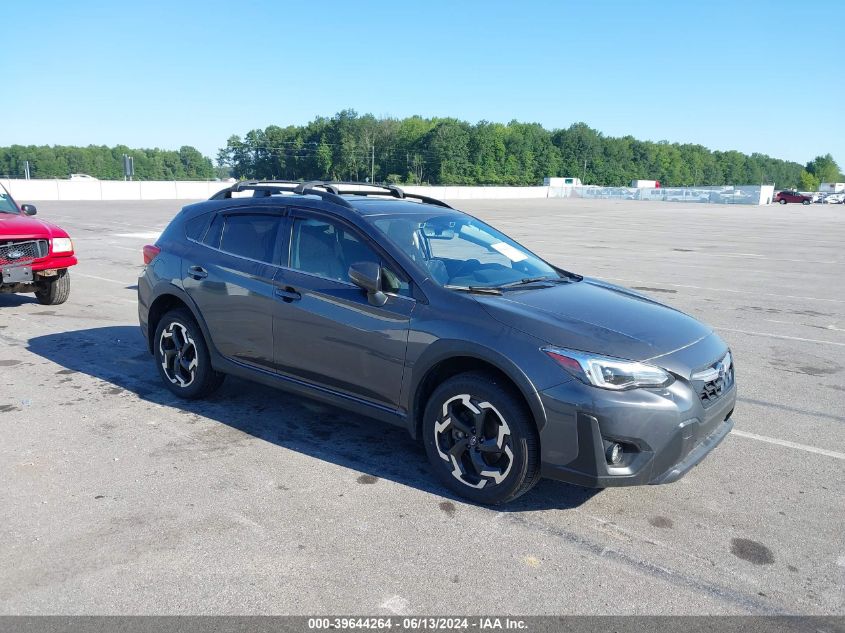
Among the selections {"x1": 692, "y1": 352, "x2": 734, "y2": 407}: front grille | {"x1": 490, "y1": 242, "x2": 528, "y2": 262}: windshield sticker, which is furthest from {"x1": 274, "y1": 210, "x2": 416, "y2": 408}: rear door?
{"x1": 692, "y1": 352, "x2": 734, "y2": 407}: front grille

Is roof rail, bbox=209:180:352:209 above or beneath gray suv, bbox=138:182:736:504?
above

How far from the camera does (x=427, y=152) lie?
13650 cm

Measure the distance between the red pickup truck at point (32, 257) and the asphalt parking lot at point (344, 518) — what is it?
2.58 m

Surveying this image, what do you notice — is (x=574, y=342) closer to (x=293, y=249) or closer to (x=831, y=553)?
(x=831, y=553)

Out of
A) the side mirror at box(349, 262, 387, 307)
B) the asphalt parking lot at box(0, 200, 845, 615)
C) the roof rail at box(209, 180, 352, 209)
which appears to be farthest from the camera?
the roof rail at box(209, 180, 352, 209)

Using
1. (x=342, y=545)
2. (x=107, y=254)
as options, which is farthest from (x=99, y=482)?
(x=107, y=254)

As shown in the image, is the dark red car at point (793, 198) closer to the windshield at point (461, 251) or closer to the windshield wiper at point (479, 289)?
the windshield at point (461, 251)

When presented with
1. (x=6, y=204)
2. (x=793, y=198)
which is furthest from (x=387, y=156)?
(x=6, y=204)

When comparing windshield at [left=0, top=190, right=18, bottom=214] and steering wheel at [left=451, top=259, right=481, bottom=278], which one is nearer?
steering wheel at [left=451, top=259, right=481, bottom=278]

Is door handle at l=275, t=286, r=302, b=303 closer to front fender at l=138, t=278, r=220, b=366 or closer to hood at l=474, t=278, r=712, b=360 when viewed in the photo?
front fender at l=138, t=278, r=220, b=366

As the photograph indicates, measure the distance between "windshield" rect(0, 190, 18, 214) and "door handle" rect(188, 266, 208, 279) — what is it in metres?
5.77

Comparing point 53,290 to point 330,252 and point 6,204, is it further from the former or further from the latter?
point 330,252

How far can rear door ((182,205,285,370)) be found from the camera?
489cm


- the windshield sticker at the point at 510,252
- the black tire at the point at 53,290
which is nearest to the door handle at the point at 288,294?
the windshield sticker at the point at 510,252
